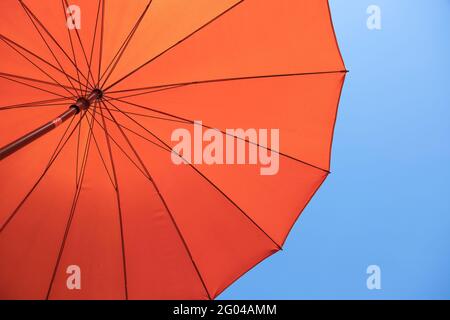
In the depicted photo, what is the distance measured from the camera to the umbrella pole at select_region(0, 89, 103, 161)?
147 centimetres

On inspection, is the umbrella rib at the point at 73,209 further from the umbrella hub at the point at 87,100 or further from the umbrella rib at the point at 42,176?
the umbrella hub at the point at 87,100

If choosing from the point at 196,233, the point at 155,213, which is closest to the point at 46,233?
the point at 155,213

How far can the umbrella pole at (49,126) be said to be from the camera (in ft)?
4.82

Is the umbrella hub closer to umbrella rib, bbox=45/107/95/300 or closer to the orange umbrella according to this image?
the orange umbrella

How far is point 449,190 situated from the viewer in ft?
11.8

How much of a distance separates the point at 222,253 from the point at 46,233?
0.95 metres

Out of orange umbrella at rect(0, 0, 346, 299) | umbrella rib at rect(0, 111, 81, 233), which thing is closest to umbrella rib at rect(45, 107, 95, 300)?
orange umbrella at rect(0, 0, 346, 299)

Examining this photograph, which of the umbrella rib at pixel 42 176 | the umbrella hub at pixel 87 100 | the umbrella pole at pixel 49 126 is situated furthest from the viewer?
the umbrella rib at pixel 42 176

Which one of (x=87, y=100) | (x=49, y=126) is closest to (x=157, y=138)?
(x=87, y=100)

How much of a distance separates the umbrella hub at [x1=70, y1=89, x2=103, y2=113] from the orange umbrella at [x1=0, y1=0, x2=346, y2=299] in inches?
0.4

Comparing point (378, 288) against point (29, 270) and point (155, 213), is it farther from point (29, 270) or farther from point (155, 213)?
point (29, 270)

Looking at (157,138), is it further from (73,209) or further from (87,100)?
(73,209)

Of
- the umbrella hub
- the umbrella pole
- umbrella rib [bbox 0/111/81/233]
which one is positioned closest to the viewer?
the umbrella pole

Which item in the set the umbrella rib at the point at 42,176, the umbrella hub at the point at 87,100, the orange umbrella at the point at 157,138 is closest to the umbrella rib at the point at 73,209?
the orange umbrella at the point at 157,138
